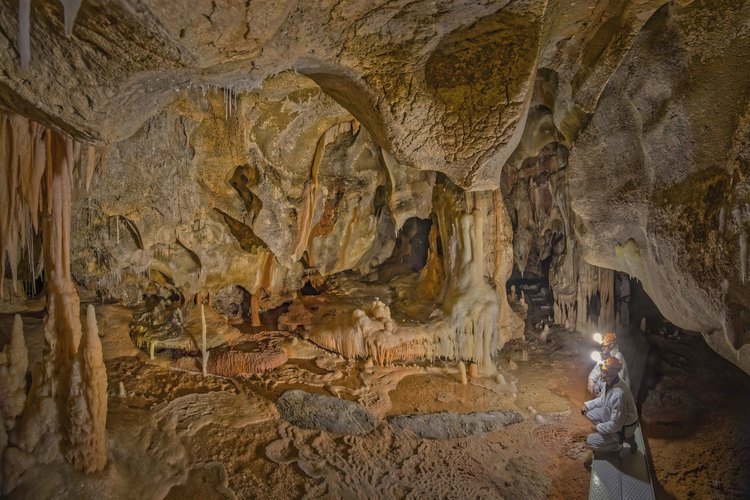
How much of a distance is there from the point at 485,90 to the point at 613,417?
3.97m

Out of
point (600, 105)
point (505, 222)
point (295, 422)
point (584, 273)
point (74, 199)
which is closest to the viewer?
point (600, 105)

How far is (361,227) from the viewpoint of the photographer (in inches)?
408

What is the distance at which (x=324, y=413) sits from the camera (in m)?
5.37

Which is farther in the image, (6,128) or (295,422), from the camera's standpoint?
(295,422)

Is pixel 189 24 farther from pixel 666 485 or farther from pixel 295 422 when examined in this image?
pixel 666 485

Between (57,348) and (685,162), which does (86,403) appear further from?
(685,162)

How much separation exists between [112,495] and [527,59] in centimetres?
494

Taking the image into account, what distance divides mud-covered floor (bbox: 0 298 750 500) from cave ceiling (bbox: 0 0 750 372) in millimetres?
2127

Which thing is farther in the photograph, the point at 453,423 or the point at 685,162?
the point at 453,423

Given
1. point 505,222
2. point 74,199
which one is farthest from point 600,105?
point 74,199

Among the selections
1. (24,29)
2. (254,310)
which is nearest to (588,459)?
(24,29)

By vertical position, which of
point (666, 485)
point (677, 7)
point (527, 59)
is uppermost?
point (677, 7)

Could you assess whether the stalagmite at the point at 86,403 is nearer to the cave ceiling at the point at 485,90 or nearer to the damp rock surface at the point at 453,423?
the cave ceiling at the point at 485,90

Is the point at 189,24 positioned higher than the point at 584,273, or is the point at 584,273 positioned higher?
the point at 189,24
